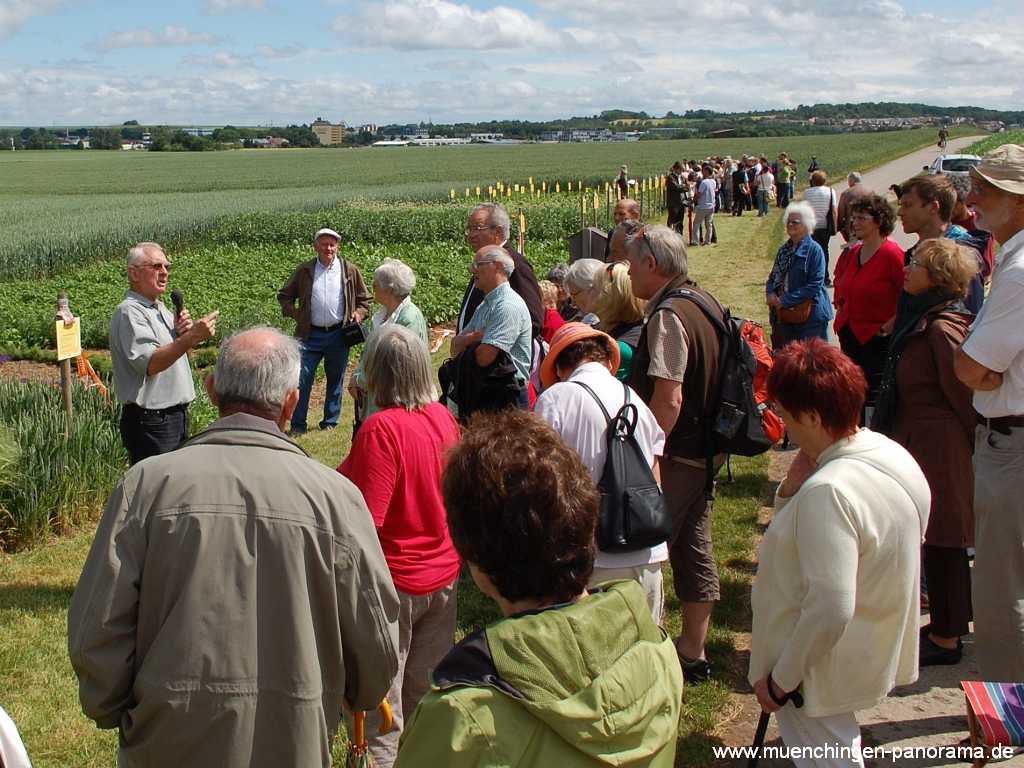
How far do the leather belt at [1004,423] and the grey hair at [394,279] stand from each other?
363 centimetres

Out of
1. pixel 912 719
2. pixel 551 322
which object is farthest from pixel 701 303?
pixel 551 322

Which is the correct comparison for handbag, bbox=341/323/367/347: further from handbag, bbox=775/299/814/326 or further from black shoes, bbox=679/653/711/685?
black shoes, bbox=679/653/711/685

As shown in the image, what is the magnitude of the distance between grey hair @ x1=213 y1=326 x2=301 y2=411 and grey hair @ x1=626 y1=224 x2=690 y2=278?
2.09m

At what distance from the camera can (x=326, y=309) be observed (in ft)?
30.9

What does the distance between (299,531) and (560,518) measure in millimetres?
867

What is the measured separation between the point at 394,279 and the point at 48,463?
8.66 feet

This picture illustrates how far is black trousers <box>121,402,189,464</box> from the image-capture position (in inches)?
225

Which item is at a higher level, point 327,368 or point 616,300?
point 616,300

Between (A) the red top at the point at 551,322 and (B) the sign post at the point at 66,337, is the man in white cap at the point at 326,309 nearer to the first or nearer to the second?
(B) the sign post at the point at 66,337

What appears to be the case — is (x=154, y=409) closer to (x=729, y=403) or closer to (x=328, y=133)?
(x=729, y=403)

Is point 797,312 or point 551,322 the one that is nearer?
point 551,322

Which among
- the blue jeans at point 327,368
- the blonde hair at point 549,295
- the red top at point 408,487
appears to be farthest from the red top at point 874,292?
the blue jeans at point 327,368

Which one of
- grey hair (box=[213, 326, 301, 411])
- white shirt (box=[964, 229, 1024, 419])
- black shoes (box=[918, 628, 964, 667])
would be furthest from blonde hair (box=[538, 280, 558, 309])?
grey hair (box=[213, 326, 301, 411])

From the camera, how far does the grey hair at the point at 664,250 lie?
4.57 metres
